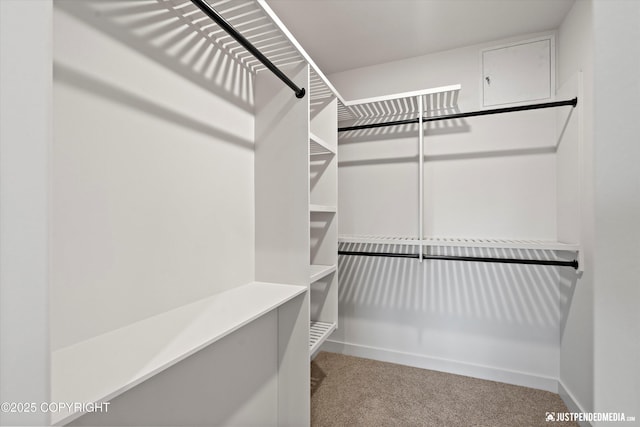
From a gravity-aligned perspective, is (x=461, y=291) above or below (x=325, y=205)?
below

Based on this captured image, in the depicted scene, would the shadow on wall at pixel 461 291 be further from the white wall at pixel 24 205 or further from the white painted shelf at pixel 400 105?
the white wall at pixel 24 205

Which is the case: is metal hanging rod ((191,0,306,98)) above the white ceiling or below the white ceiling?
below

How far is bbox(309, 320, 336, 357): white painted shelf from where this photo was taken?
57.3 inches

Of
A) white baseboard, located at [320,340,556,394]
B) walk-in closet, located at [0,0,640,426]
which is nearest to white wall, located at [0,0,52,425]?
walk-in closet, located at [0,0,640,426]

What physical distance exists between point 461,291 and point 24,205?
2217 mm

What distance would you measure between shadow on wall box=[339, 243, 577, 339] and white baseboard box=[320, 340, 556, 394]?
0.77ft

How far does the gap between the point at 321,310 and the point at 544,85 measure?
1.99 meters

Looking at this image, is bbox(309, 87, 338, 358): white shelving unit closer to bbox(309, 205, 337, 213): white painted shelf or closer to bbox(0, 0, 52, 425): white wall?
bbox(309, 205, 337, 213): white painted shelf

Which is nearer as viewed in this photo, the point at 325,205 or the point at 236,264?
the point at 236,264

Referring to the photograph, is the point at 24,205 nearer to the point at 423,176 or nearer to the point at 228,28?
the point at 228,28

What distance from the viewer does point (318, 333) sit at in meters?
1.63

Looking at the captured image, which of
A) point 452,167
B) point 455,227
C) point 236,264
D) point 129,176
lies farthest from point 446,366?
point 129,176

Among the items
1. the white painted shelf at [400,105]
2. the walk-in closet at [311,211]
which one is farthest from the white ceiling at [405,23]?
the white painted shelf at [400,105]

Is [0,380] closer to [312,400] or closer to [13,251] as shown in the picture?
[13,251]
